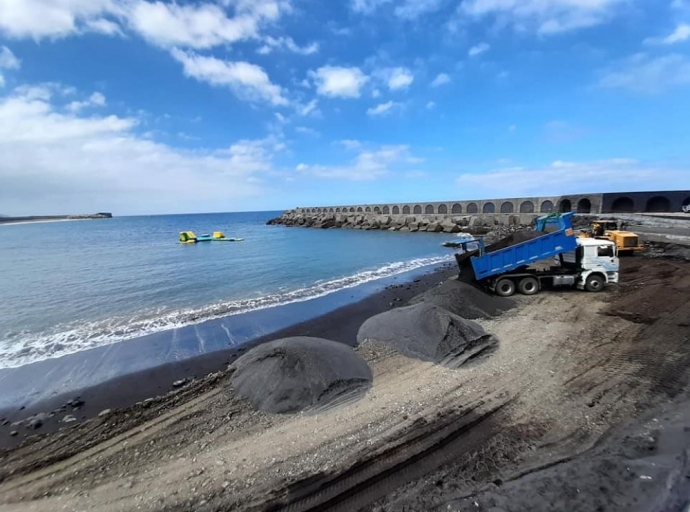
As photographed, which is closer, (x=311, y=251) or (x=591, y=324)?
(x=591, y=324)

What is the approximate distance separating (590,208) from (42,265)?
64586 mm

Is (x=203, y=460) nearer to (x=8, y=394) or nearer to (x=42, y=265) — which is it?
(x=8, y=394)

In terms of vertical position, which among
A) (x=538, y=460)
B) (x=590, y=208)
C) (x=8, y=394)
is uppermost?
(x=590, y=208)

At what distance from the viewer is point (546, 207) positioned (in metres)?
51.4

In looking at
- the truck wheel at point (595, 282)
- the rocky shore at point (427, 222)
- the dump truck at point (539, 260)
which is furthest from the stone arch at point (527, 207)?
the truck wheel at point (595, 282)

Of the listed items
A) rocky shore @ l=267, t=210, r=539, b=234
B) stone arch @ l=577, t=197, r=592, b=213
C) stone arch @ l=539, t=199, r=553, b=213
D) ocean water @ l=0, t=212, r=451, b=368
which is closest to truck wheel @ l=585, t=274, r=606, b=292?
ocean water @ l=0, t=212, r=451, b=368

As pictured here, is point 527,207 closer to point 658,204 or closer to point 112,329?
point 658,204

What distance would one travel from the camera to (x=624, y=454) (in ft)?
15.3

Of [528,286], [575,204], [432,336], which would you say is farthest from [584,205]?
[432,336]

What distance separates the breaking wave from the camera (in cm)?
1079

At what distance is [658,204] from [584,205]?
8.08m

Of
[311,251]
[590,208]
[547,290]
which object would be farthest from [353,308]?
[590,208]

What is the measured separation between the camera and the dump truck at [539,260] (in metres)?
13.8

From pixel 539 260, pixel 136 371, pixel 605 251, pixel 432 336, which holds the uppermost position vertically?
pixel 605 251
